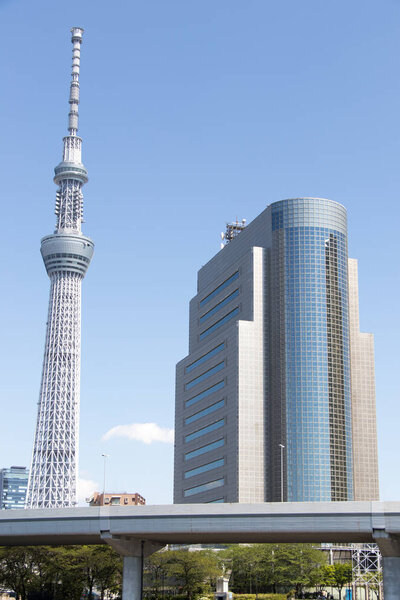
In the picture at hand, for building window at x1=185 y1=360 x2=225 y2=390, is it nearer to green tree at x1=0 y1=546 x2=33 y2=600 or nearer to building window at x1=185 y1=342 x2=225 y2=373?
building window at x1=185 y1=342 x2=225 y2=373

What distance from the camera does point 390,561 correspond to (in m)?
69.5

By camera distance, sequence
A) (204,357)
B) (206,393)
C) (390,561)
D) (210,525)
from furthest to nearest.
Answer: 1. (204,357)
2. (206,393)
3. (210,525)
4. (390,561)

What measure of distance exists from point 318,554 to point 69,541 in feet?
156

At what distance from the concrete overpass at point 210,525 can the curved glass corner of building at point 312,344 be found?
74553 millimetres

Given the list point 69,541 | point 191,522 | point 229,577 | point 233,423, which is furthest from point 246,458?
point 191,522

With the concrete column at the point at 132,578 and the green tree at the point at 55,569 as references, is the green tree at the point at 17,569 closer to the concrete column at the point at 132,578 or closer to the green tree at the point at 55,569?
the green tree at the point at 55,569

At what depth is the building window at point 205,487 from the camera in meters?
166

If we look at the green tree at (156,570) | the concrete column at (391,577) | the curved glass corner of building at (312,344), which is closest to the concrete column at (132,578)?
the concrete column at (391,577)

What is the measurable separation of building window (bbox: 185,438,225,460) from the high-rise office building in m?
0.44

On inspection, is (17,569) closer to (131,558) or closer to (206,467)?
(131,558)

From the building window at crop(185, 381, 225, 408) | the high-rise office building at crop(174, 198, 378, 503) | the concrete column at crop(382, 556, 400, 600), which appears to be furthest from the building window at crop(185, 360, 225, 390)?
the concrete column at crop(382, 556, 400, 600)

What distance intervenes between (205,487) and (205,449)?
26.0 ft

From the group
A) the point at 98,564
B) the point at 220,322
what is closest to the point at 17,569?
the point at 98,564

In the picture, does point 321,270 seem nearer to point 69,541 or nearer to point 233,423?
point 233,423
